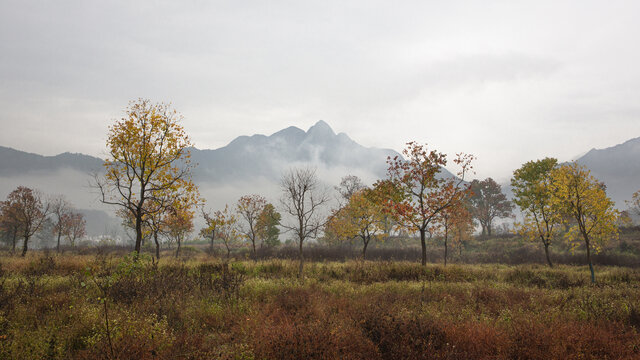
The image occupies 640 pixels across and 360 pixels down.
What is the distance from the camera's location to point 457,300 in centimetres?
1089

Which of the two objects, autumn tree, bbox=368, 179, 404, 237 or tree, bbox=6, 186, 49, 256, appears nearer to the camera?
autumn tree, bbox=368, 179, 404, 237

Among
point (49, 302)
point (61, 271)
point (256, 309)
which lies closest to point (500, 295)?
Answer: point (256, 309)

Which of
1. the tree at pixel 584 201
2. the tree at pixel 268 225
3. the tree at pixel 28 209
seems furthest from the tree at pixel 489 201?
the tree at pixel 28 209

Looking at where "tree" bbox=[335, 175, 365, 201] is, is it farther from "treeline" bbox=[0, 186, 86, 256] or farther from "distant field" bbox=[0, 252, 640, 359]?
"distant field" bbox=[0, 252, 640, 359]

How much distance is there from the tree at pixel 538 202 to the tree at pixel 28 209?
146 feet

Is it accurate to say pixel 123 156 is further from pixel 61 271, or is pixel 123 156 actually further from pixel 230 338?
pixel 230 338

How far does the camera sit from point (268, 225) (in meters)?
46.3

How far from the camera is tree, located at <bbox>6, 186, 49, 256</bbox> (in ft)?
89.6

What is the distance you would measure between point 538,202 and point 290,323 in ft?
95.6

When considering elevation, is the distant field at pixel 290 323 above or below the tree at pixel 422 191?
below

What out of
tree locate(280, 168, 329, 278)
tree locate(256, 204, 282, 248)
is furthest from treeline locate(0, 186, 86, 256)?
tree locate(280, 168, 329, 278)

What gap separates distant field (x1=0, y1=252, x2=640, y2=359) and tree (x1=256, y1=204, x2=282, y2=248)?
2874 cm

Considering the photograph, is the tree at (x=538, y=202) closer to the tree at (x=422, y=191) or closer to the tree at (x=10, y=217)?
the tree at (x=422, y=191)

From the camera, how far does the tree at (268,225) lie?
41.6 metres
